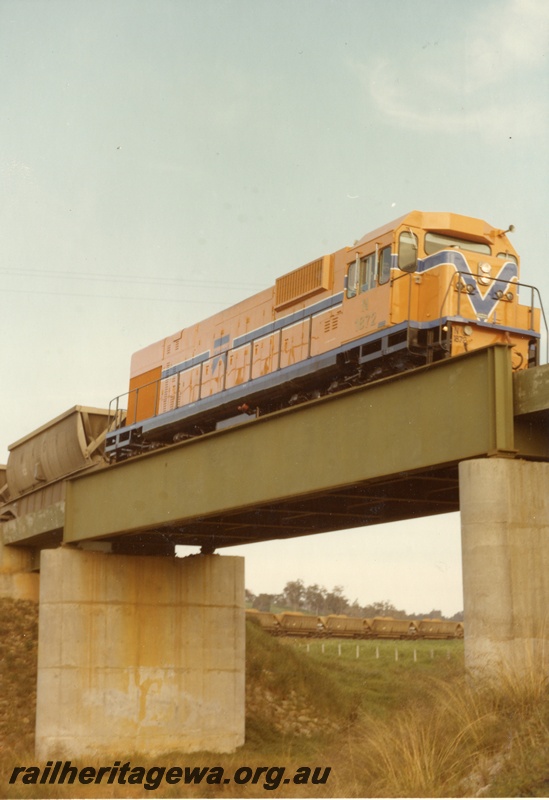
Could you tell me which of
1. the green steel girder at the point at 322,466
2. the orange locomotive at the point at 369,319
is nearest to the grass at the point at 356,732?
the green steel girder at the point at 322,466

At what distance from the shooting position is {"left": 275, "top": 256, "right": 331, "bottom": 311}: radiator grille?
22.6 metres

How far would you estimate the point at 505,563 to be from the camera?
1333cm

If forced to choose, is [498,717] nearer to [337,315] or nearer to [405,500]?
[405,500]

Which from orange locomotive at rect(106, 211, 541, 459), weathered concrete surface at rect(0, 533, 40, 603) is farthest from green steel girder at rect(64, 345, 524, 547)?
weathered concrete surface at rect(0, 533, 40, 603)

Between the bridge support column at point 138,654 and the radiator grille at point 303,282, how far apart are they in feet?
25.0

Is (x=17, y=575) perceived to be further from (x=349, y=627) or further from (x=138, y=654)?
(x=349, y=627)

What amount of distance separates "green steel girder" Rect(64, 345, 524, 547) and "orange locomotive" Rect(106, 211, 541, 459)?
2324 millimetres

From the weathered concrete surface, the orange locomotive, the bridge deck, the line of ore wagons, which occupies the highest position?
the orange locomotive

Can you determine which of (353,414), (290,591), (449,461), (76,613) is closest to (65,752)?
(76,613)

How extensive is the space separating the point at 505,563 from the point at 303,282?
11.4 metres

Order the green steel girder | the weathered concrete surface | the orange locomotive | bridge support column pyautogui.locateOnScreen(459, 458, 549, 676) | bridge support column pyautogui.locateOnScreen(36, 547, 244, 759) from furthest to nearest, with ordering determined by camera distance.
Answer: the weathered concrete surface, bridge support column pyautogui.locateOnScreen(36, 547, 244, 759), the orange locomotive, the green steel girder, bridge support column pyautogui.locateOnScreen(459, 458, 549, 676)

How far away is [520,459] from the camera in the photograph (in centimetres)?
1404

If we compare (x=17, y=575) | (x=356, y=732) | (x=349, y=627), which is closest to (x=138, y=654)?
(x=17, y=575)

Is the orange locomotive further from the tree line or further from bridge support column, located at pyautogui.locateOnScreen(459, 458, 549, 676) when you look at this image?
the tree line
